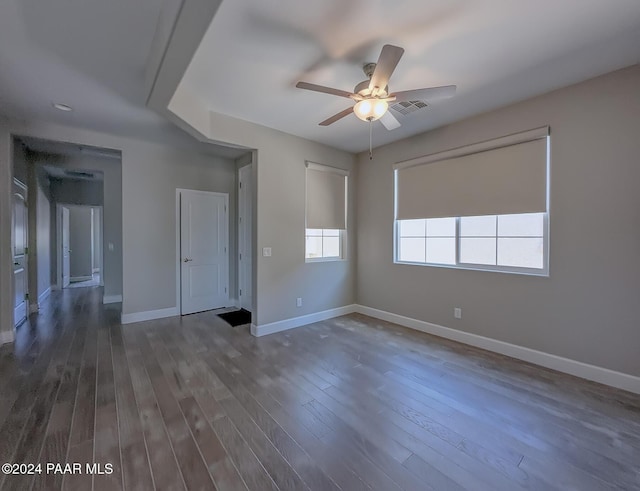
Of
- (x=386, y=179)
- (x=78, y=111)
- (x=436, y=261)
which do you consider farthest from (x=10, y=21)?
(x=436, y=261)

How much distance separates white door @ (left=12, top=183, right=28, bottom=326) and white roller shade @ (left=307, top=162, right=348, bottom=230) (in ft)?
12.7

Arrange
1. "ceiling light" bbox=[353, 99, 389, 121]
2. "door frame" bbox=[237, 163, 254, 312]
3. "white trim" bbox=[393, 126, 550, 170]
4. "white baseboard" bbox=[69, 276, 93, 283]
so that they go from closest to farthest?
"ceiling light" bbox=[353, 99, 389, 121], "white trim" bbox=[393, 126, 550, 170], "door frame" bbox=[237, 163, 254, 312], "white baseboard" bbox=[69, 276, 93, 283]

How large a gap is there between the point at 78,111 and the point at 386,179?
4.00 m

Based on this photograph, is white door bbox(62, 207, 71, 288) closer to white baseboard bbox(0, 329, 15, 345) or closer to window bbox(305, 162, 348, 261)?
white baseboard bbox(0, 329, 15, 345)

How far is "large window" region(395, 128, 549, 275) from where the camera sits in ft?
9.60

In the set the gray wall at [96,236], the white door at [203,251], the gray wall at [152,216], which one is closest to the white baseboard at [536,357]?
the white door at [203,251]

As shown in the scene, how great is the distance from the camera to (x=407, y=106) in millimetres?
2977

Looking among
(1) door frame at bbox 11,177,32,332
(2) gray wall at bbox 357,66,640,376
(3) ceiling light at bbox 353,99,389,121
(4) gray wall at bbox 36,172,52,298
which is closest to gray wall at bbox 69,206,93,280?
(4) gray wall at bbox 36,172,52,298

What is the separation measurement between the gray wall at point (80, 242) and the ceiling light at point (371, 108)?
9.85m

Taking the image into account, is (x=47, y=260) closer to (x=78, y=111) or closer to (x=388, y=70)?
(x=78, y=111)

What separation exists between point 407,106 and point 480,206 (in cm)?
143

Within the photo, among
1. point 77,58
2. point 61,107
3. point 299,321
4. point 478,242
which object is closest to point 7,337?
point 61,107

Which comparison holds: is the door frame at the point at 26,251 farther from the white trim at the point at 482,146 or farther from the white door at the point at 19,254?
the white trim at the point at 482,146

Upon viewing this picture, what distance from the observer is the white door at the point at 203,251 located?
471 centimetres
